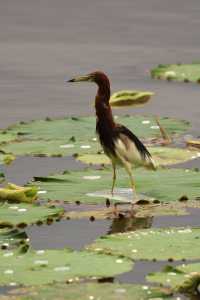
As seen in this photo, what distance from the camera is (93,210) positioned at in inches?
321

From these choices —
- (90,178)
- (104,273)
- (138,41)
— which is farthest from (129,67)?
(104,273)

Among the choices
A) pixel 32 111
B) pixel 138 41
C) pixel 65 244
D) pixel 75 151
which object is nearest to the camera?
pixel 65 244

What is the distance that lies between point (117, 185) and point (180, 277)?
77.4 inches

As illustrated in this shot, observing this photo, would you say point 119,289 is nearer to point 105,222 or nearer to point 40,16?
point 105,222

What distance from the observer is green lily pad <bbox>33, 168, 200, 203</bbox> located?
8.29 meters

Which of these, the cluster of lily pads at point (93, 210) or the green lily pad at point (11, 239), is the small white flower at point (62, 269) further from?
the green lily pad at point (11, 239)

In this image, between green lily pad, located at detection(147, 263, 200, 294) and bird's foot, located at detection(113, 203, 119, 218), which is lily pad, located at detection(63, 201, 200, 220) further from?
green lily pad, located at detection(147, 263, 200, 294)

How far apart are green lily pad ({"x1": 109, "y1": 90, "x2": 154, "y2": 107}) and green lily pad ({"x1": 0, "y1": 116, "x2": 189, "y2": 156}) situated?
0.60 m

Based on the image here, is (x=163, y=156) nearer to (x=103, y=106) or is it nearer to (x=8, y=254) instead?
(x=103, y=106)

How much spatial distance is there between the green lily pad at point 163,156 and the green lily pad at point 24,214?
119 centimetres

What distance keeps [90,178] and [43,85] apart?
3.18 metres

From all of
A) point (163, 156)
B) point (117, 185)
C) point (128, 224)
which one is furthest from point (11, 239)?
point (163, 156)

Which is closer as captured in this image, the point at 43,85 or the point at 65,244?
the point at 65,244

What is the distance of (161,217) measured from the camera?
818 cm
